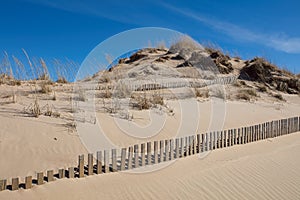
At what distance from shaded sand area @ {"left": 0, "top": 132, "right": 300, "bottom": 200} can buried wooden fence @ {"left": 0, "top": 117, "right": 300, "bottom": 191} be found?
0.46ft

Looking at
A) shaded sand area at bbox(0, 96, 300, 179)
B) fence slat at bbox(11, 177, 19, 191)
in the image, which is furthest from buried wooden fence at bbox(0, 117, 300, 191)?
shaded sand area at bbox(0, 96, 300, 179)

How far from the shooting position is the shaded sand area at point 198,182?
4203 millimetres

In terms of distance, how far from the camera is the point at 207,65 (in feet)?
70.0

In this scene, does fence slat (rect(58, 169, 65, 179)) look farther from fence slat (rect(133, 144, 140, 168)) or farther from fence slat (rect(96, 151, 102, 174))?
fence slat (rect(133, 144, 140, 168))

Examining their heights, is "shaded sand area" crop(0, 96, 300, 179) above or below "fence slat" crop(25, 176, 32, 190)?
above

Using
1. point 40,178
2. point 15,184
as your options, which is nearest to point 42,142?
point 40,178

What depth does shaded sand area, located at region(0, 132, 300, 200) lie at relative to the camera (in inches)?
165

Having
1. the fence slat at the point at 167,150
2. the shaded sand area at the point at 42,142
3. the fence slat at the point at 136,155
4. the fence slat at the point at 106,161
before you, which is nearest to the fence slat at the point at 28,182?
the shaded sand area at the point at 42,142

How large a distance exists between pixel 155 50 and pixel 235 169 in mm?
21514

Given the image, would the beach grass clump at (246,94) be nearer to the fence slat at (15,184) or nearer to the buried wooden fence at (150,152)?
the buried wooden fence at (150,152)

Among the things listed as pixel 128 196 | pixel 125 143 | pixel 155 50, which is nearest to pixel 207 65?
pixel 155 50

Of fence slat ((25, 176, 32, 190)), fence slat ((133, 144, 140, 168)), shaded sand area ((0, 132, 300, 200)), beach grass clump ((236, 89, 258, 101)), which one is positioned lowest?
shaded sand area ((0, 132, 300, 200))

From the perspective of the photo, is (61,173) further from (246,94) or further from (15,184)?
(246,94)

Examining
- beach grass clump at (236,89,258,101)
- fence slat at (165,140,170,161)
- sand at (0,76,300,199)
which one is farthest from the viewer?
beach grass clump at (236,89,258,101)
